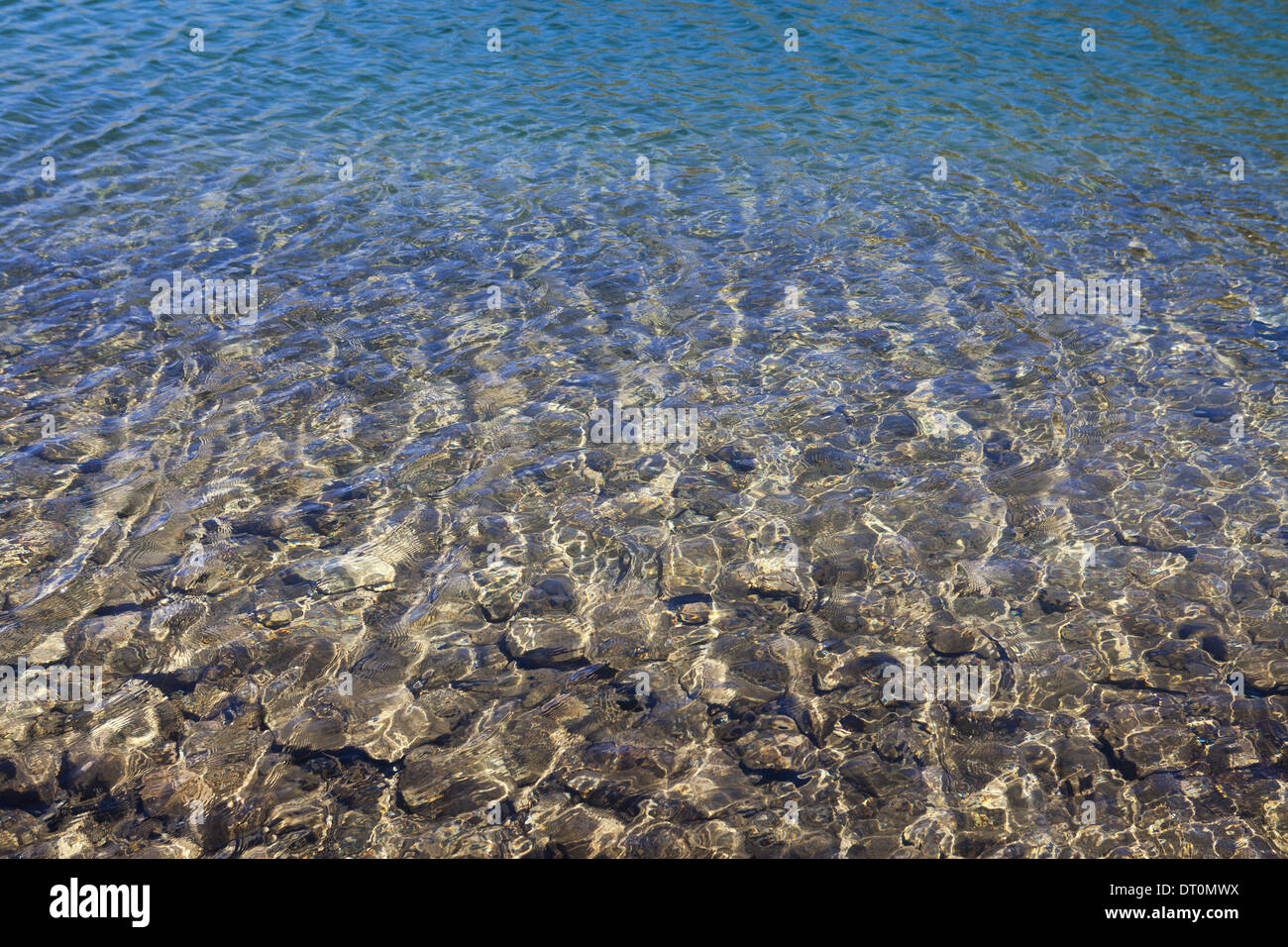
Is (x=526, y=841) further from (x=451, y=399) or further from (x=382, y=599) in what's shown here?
(x=451, y=399)

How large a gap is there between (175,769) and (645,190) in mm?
11936

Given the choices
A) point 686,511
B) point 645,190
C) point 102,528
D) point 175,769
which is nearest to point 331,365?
point 102,528

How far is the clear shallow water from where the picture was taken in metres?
6.12

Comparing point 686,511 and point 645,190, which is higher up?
point 645,190

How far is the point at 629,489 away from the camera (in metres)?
8.80

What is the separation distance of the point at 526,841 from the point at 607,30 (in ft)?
74.0

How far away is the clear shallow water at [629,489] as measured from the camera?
6.12 meters

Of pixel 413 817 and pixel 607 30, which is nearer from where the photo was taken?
pixel 413 817

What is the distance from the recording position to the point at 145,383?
9938mm

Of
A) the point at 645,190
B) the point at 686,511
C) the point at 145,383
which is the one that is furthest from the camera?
the point at 645,190

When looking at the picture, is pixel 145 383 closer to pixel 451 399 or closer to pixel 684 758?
pixel 451 399
